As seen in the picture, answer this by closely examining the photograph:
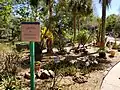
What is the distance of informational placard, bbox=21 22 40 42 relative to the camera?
5047mm

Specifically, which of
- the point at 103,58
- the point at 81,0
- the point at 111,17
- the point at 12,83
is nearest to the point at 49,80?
the point at 12,83

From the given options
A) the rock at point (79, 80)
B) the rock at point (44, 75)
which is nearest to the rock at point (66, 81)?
the rock at point (79, 80)

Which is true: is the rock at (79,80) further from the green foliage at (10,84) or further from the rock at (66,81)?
the green foliage at (10,84)

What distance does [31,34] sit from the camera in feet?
16.7

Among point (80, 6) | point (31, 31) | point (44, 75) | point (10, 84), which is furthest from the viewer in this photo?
point (80, 6)

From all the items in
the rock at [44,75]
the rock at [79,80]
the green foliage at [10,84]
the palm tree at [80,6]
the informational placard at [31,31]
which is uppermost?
the palm tree at [80,6]

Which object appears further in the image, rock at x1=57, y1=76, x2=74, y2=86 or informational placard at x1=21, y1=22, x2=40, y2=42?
rock at x1=57, y1=76, x2=74, y2=86

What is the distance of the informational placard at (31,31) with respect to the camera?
16.6ft

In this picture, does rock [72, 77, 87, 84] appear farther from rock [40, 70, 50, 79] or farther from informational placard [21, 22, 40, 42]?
informational placard [21, 22, 40, 42]

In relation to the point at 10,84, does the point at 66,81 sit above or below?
below

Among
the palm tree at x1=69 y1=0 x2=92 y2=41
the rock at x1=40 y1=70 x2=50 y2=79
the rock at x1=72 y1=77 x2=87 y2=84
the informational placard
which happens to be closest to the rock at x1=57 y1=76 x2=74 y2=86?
the rock at x1=72 y1=77 x2=87 y2=84

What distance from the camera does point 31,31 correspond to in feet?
16.7

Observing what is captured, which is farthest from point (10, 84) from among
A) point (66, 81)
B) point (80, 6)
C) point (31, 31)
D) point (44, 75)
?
point (80, 6)

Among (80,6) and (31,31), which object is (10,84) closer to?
(31,31)
